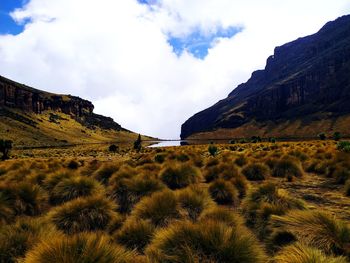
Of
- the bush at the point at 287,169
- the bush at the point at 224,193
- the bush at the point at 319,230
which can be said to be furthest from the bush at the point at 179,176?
the bush at the point at 319,230

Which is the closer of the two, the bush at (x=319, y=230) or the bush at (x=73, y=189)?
the bush at (x=319, y=230)

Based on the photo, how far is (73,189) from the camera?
39.1 ft

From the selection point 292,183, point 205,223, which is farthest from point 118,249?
point 292,183

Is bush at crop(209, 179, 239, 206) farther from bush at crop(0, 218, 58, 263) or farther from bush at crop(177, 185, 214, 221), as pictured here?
bush at crop(0, 218, 58, 263)

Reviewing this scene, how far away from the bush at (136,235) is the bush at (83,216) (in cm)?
143

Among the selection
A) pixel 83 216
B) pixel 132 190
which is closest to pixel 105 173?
pixel 132 190

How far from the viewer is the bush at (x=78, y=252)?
4980mm

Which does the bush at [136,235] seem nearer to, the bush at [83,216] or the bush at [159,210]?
the bush at [159,210]

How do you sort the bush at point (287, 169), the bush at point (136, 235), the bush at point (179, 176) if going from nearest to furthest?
the bush at point (136, 235) < the bush at point (179, 176) < the bush at point (287, 169)

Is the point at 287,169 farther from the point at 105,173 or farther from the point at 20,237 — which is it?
the point at 20,237

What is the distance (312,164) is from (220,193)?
824 cm

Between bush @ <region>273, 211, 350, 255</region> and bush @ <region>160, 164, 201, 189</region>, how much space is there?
21.2ft

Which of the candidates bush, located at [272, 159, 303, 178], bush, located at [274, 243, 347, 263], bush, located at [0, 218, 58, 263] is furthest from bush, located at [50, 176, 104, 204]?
bush, located at [272, 159, 303, 178]

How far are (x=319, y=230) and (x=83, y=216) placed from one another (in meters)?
5.87
